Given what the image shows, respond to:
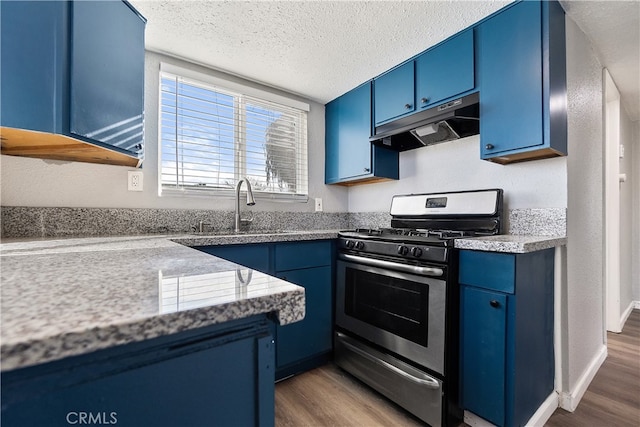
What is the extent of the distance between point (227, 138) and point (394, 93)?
1.36 metres

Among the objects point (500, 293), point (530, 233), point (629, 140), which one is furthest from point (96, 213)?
point (629, 140)

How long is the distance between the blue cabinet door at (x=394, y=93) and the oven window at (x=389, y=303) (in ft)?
4.02

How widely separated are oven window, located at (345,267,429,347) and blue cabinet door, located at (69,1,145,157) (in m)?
1.54

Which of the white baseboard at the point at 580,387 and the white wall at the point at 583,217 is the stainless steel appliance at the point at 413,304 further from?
the white baseboard at the point at 580,387

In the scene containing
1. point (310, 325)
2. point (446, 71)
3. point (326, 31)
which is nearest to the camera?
point (326, 31)

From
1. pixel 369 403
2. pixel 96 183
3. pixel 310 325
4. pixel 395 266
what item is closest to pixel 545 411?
pixel 369 403

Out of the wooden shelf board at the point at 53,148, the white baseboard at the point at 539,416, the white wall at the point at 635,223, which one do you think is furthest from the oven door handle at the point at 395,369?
the white wall at the point at 635,223

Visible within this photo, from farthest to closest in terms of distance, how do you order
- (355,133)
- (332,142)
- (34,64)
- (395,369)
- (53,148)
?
(332,142) < (355,133) < (395,369) < (53,148) < (34,64)

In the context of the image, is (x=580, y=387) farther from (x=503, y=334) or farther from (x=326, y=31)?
(x=326, y=31)

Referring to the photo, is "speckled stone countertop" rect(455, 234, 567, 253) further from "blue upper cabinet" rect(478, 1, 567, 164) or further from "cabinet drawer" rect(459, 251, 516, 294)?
"blue upper cabinet" rect(478, 1, 567, 164)

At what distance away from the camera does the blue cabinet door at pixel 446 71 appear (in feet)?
5.80

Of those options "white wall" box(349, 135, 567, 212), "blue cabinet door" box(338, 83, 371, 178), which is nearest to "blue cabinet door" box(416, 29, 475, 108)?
"white wall" box(349, 135, 567, 212)

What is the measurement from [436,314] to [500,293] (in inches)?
12.2

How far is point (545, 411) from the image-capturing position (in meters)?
1.52
